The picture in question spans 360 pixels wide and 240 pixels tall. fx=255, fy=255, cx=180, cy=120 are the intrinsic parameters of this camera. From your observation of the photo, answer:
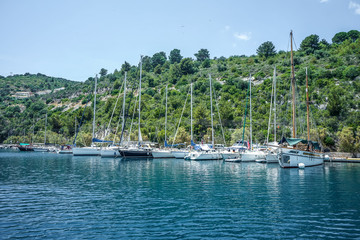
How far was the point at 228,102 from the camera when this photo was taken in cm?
8456

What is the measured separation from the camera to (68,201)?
16.0 meters

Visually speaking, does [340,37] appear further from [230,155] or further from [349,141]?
[230,155]

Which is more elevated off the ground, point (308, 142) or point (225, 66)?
point (225, 66)

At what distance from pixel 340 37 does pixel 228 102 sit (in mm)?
84104

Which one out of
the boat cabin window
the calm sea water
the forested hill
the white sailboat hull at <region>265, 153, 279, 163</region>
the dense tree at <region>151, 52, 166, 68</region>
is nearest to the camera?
the calm sea water

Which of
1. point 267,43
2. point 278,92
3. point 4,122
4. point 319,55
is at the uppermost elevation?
point 267,43

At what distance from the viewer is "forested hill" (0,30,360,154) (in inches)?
2425

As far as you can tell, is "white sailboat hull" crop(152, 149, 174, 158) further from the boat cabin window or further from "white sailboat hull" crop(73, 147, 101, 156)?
the boat cabin window

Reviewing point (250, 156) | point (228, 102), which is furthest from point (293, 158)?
point (228, 102)

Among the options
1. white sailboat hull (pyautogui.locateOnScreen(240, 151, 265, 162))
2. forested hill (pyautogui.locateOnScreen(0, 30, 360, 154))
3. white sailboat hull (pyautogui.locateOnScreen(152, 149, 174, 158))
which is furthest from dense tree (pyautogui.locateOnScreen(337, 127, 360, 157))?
white sailboat hull (pyautogui.locateOnScreen(152, 149, 174, 158))

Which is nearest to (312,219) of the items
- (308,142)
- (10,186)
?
(10,186)

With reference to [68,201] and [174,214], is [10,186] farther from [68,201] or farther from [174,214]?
[174,214]

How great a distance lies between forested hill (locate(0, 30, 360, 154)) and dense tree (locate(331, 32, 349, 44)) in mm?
427

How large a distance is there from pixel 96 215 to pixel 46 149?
272 ft
